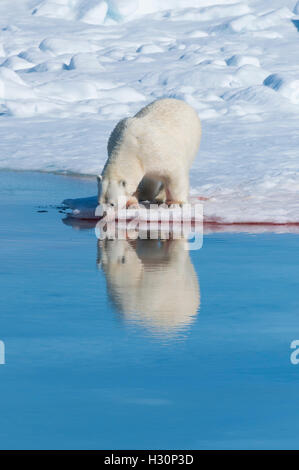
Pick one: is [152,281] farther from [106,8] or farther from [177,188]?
[106,8]

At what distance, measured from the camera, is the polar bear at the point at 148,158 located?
7.77 metres

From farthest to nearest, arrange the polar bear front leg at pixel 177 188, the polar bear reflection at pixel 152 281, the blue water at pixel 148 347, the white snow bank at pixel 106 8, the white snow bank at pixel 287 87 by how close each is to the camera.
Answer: the white snow bank at pixel 106 8 → the white snow bank at pixel 287 87 → the polar bear front leg at pixel 177 188 → the polar bear reflection at pixel 152 281 → the blue water at pixel 148 347

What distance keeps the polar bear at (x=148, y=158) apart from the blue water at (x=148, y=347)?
4.92ft

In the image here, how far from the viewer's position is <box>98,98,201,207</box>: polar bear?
7771 mm

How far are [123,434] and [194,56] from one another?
2234 cm

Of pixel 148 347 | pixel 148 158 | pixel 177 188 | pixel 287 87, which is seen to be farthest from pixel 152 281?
pixel 287 87

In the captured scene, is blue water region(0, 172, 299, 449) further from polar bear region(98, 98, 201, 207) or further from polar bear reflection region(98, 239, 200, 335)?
polar bear region(98, 98, 201, 207)

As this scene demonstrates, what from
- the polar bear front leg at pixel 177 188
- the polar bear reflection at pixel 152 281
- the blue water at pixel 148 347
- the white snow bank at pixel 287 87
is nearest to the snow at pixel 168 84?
the white snow bank at pixel 287 87

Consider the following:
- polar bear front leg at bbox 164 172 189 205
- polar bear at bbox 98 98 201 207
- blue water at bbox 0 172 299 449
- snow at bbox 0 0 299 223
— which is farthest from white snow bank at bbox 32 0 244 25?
blue water at bbox 0 172 299 449

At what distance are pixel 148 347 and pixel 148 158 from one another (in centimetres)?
437

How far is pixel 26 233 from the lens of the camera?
6.93 m

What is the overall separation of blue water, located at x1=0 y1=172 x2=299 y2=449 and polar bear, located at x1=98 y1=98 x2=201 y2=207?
1499mm

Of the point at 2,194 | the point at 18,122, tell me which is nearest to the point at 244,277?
the point at 2,194

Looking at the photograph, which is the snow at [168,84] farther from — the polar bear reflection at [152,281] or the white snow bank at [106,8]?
the polar bear reflection at [152,281]
